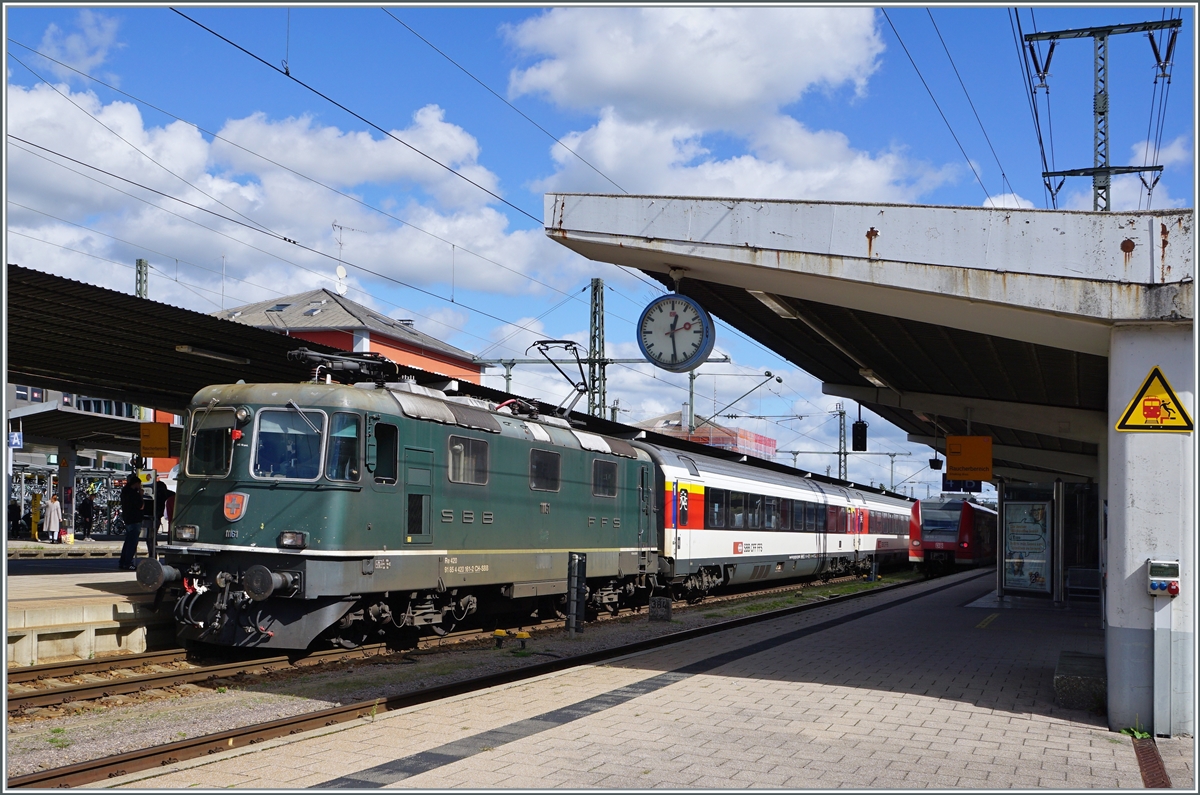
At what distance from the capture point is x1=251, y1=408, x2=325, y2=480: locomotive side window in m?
11.8

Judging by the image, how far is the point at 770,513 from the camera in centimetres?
2680

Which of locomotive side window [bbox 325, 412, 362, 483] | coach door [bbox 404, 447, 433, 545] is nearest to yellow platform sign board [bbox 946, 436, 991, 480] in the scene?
coach door [bbox 404, 447, 433, 545]

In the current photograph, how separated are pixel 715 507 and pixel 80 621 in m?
13.8

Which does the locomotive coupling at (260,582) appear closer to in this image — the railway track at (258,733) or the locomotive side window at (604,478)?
the railway track at (258,733)

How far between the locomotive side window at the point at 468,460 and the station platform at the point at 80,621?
378 centimetres

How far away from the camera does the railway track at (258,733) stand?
7051 millimetres

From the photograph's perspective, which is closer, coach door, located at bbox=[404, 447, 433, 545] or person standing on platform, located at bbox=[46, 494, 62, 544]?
coach door, located at bbox=[404, 447, 433, 545]

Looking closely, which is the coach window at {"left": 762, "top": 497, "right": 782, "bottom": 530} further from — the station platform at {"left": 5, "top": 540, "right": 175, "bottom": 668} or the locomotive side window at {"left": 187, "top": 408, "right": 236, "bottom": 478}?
the locomotive side window at {"left": 187, "top": 408, "right": 236, "bottom": 478}

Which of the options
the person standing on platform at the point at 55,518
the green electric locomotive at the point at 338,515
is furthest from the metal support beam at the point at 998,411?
the person standing on platform at the point at 55,518

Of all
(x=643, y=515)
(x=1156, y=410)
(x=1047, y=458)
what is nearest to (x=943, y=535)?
(x=1047, y=458)

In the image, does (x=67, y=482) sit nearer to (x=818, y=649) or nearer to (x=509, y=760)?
(x=818, y=649)

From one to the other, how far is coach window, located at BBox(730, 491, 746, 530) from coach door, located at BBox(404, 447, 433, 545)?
12113mm

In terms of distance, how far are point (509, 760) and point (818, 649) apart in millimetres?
7980

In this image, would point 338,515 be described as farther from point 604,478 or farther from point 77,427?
point 77,427
